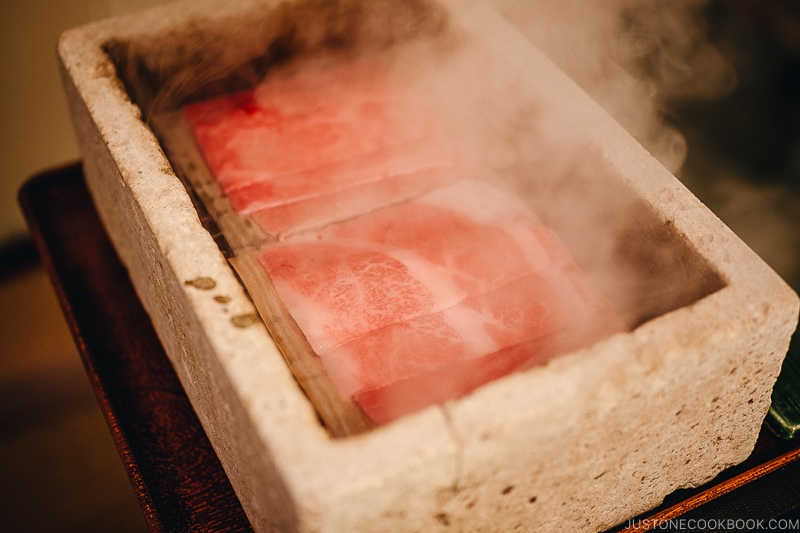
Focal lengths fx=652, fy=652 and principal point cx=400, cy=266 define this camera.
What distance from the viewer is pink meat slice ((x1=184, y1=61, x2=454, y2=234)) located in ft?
6.86

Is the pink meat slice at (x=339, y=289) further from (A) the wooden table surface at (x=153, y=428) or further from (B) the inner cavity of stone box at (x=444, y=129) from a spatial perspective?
(A) the wooden table surface at (x=153, y=428)

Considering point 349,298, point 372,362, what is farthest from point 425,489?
point 349,298

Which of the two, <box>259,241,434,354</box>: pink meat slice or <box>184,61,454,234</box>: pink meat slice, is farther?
<box>184,61,454,234</box>: pink meat slice

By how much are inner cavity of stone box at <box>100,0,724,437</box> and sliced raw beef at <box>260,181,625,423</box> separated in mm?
73

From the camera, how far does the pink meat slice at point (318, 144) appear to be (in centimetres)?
209

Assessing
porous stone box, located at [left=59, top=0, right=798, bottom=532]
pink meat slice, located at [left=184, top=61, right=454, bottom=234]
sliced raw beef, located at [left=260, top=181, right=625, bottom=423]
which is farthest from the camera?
pink meat slice, located at [left=184, top=61, right=454, bottom=234]

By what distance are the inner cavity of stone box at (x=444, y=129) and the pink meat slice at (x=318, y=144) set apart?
0.21 feet

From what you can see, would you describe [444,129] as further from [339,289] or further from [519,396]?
[519,396]

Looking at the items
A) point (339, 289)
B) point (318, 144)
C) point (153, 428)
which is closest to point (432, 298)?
point (339, 289)

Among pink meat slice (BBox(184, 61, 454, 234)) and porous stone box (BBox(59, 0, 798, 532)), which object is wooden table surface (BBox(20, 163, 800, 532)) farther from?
pink meat slice (BBox(184, 61, 454, 234))

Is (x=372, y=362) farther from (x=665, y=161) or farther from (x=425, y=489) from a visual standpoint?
(x=665, y=161)

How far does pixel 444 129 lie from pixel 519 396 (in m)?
1.32

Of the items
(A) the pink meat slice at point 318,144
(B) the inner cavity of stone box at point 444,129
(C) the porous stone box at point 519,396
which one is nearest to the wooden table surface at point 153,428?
(C) the porous stone box at point 519,396

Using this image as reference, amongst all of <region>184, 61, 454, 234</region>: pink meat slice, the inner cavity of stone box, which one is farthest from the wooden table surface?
<region>184, 61, 454, 234</region>: pink meat slice
